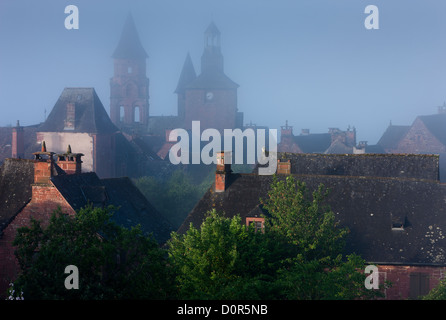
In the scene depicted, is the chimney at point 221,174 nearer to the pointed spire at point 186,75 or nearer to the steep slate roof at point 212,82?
the steep slate roof at point 212,82

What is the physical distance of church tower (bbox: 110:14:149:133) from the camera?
11938 centimetres

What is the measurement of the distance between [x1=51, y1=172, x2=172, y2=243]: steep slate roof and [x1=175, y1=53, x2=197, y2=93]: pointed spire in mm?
85436

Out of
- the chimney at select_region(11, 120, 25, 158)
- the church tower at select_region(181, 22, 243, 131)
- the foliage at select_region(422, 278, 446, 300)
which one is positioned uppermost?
the church tower at select_region(181, 22, 243, 131)

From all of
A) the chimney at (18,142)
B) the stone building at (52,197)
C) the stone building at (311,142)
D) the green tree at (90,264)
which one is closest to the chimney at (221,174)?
the stone building at (52,197)

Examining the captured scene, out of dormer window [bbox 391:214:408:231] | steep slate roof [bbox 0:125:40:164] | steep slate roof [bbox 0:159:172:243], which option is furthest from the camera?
steep slate roof [bbox 0:125:40:164]

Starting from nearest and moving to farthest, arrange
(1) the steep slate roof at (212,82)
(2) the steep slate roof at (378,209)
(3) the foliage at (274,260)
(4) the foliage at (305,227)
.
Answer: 1. (3) the foliage at (274,260)
2. (4) the foliage at (305,227)
3. (2) the steep slate roof at (378,209)
4. (1) the steep slate roof at (212,82)

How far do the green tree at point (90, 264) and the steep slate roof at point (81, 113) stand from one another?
55.8m

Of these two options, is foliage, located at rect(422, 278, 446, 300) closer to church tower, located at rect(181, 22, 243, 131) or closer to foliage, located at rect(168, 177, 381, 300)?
foliage, located at rect(168, 177, 381, 300)

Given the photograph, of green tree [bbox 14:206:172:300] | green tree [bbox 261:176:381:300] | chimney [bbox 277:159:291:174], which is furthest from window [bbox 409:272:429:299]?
green tree [bbox 14:206:172:300]

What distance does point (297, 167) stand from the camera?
4028 centimetres

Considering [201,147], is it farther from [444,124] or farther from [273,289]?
[273,289]

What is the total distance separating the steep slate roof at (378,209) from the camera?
3172 cm

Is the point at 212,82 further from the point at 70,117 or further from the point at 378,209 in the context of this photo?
the point at 378,209
